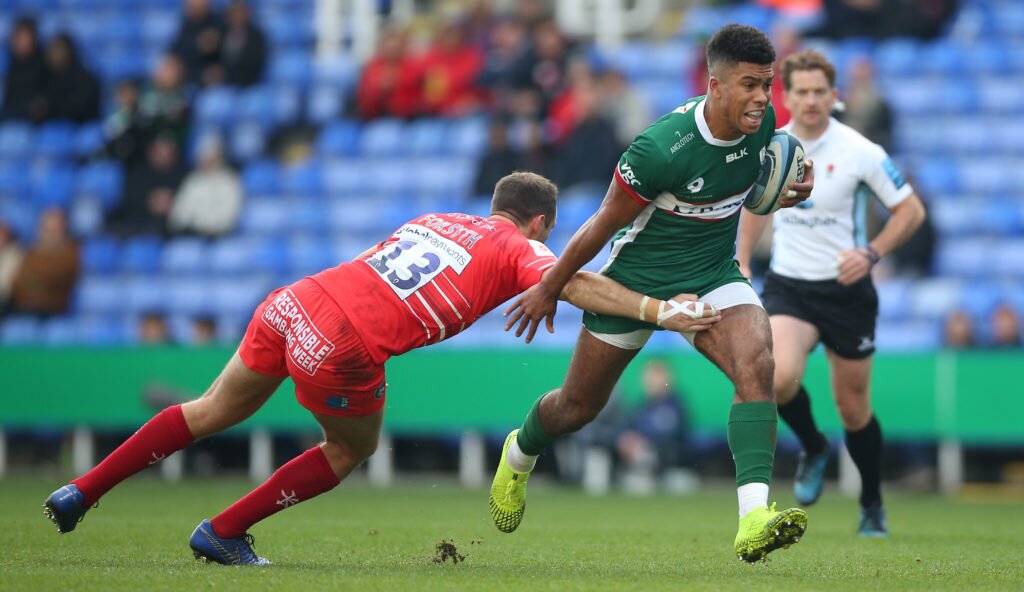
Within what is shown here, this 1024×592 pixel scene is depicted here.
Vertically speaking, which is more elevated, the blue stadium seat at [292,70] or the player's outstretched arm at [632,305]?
the player's outstretched arm at [632,305]

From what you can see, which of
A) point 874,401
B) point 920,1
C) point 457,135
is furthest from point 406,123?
point 874,401

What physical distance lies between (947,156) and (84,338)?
9438mm

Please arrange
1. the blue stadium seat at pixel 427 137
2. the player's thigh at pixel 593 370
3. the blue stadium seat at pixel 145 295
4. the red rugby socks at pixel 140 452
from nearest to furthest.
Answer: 1. the red rugby socks at pixel 140 452
2. the player's thigh at pixel 593 370
3. the blue stadium seat at pixel 145 295
4. the blue stadium seat at pixel 427 137

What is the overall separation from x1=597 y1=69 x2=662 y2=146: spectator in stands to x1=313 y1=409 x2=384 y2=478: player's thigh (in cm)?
966

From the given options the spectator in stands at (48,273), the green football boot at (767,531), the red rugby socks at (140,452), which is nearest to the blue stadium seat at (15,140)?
the spectator in stands at (48,273)

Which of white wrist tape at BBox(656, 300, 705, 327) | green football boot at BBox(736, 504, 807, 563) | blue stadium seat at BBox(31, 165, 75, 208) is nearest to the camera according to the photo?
green football boot at BBox(736, 504, 807, 563)

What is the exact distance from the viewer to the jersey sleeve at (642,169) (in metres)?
6.18

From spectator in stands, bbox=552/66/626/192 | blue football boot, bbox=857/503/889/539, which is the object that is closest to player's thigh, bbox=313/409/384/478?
blue football boot, bbox=857/503/889/539

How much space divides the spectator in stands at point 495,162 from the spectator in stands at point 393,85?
2.32 meters

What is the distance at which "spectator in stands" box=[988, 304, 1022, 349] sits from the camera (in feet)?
42.3

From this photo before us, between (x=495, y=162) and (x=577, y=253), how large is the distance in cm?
985

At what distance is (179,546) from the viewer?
7.25 m

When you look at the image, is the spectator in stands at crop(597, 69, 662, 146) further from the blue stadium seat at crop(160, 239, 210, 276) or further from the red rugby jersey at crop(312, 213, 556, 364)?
the red rugby jersey at crop(312, 213, 556, 364)

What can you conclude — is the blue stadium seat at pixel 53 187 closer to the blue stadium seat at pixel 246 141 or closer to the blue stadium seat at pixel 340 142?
the blue stadium seat at pixel 246 141
